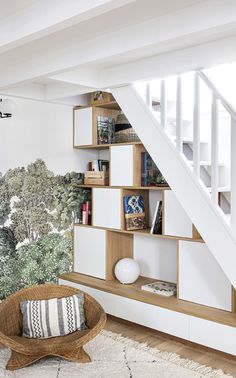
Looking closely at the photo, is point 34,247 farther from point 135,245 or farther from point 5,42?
point 5,42

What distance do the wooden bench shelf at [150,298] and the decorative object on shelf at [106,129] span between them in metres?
1.49

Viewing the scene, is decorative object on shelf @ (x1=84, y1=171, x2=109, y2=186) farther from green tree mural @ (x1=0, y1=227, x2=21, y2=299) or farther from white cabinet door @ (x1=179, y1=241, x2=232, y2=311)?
white cabinet door @ (x1=179, y1=241, x2=232, y2=311)

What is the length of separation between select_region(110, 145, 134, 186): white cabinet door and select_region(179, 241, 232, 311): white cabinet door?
2.85 ft

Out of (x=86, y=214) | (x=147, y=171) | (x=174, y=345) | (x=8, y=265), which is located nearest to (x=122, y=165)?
(x=147, y=171)

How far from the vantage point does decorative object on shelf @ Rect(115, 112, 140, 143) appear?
13.8ft

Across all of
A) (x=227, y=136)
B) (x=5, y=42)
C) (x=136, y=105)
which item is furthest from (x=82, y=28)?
(x=227, y=136)

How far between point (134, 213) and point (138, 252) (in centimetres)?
54

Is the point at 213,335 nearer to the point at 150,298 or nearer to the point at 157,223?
the point at 150,298

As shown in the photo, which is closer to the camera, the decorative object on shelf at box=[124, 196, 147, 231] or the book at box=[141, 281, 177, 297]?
the book at box=[141, 281, 177, 297]

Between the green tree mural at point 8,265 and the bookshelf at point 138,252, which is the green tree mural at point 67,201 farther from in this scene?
the green tree mural at point 8,265

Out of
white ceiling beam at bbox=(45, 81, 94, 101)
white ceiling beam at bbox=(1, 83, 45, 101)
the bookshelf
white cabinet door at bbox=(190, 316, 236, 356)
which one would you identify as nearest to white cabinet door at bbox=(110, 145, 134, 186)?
the bookshelf

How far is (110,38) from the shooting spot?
8.82 feet

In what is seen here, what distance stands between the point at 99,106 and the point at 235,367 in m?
2.83

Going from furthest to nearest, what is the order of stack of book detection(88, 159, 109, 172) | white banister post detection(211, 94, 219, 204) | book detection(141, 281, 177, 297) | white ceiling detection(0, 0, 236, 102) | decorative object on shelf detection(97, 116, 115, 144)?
stack of book detection(88, 159, 109, 172) < decorative object on shelf detection(97, 116, 115, 144) < book detection(141, 281, 177, 297) < white banister post detection(211, 94, 219, 204) < white ceiling detection(0, 0, 236, 102)
